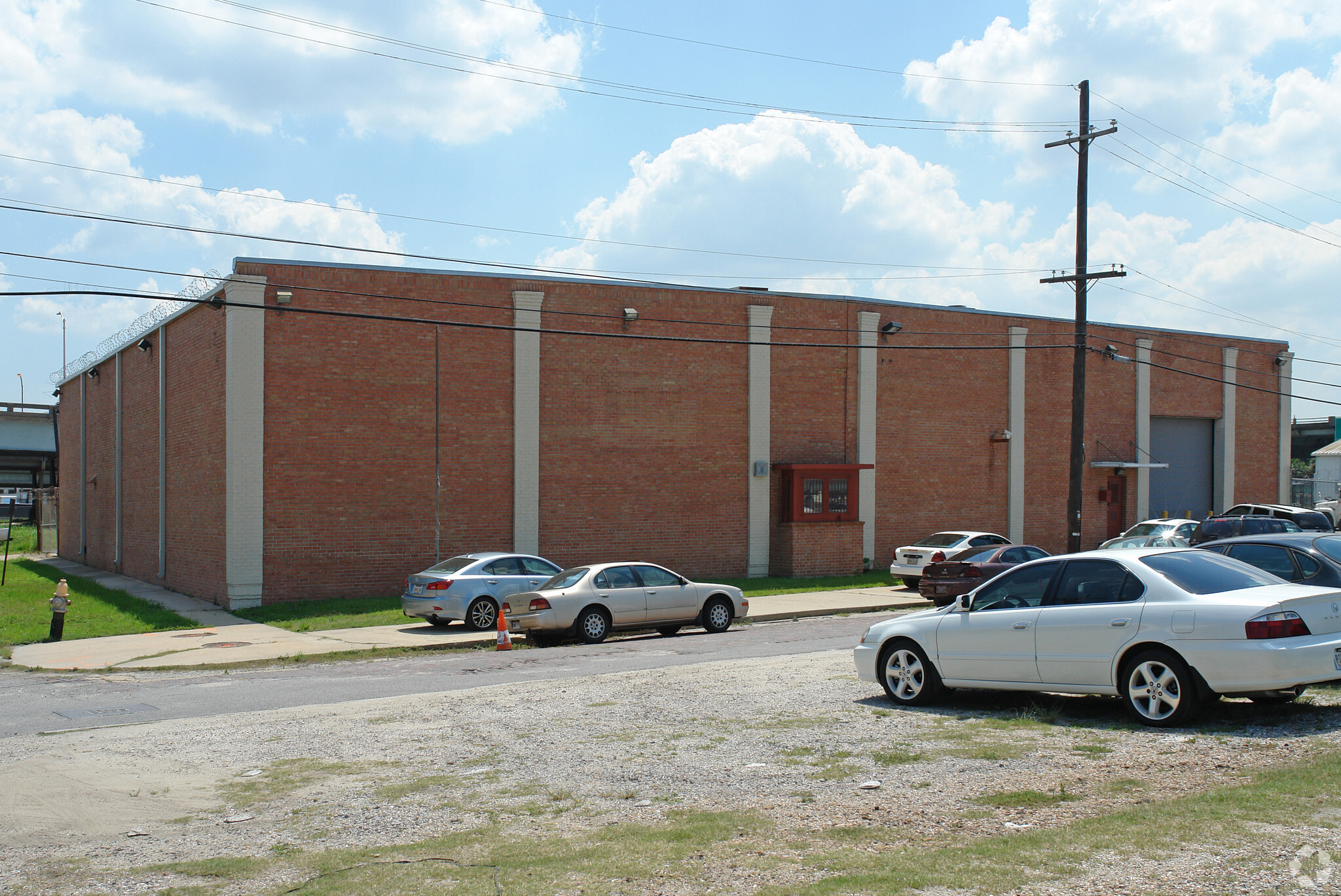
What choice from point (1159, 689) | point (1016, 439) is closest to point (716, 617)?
point (1159, 689)

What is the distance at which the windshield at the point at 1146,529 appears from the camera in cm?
2945

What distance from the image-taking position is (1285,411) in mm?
42469

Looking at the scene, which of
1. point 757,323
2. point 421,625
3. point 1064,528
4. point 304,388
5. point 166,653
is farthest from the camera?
point 1064,528

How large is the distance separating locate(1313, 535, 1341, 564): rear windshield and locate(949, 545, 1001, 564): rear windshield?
949cm

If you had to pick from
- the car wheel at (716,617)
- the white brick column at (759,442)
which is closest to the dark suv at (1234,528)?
the white brick column at (759,442)

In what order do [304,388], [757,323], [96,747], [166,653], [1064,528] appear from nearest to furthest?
[96,747] < [166,653] < [304,388] < [757,323] < [1064,528]

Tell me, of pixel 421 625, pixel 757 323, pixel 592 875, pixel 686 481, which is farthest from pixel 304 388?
pixel 592 875

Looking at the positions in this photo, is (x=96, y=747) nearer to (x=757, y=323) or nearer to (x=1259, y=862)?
(x=1259, y=862)

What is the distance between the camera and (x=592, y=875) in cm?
548

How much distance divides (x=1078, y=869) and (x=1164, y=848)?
1.90 feet

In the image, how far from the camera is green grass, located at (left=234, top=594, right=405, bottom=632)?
824 inches

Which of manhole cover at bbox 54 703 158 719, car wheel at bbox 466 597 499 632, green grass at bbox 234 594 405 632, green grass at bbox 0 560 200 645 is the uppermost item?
manhole cover at bbox 54 703 158 719

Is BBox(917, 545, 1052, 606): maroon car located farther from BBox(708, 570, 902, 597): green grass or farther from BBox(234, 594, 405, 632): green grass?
BBox(234, 594, 405, 632): green grass

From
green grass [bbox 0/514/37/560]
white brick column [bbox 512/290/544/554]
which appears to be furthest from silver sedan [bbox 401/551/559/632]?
green grass [bbox 0/514/37/560]
